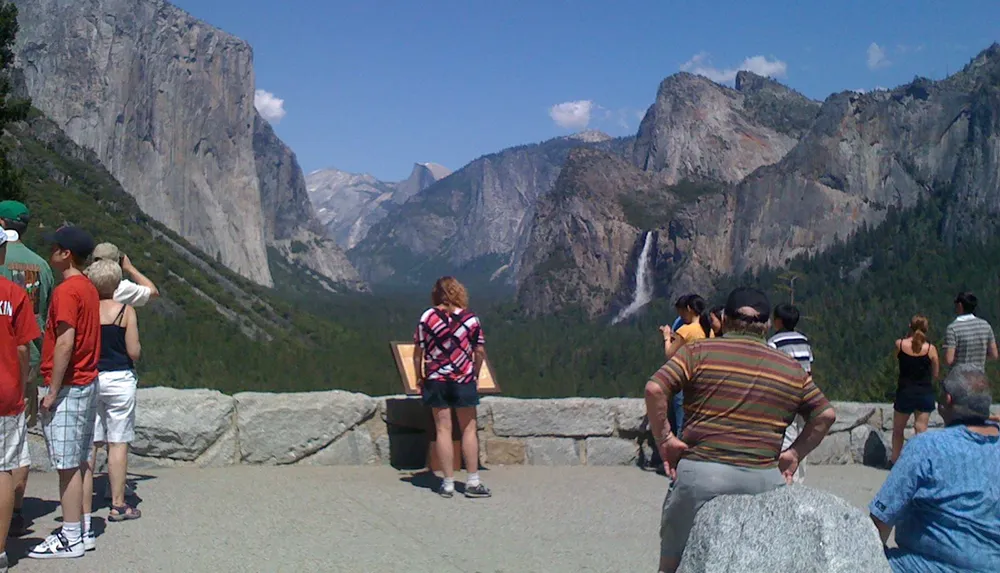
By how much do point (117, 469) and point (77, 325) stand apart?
4.57 feet

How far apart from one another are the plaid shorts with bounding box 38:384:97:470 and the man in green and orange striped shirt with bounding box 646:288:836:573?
358cm

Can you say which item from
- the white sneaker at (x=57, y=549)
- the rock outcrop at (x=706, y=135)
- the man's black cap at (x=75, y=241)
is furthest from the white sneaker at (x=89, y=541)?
the rock outcrop at (x=706, y=135)

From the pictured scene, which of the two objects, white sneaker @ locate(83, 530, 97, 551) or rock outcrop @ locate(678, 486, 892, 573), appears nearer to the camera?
rock outcrop @ locate(678, 486, 892, 573)

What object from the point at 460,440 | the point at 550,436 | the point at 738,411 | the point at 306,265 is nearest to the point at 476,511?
the point at 460,440

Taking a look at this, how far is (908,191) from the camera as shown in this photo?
10050 cm

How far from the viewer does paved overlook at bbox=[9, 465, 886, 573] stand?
622 centimetres

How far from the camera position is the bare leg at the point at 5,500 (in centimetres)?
516

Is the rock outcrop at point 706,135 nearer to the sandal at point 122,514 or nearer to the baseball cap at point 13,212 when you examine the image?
the sandal at point 122,514

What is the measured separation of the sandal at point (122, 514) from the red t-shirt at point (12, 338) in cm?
185

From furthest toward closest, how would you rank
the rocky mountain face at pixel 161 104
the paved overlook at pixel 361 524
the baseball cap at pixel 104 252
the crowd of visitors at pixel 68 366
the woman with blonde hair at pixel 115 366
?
the rocky mountain face at pixel 161 104 < the baseball cap at pixel 104 252 < the woman with blonde hair at pixel 115 366 < the paved overlook at pixel 361 524 < the crowd of visitors at pixel 68 366

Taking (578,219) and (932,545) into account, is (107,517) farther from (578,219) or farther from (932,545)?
(578,219)

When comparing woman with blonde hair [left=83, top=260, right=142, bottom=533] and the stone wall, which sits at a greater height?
woman with blonde hair [left=83, top=260, right=142, bottom=533]

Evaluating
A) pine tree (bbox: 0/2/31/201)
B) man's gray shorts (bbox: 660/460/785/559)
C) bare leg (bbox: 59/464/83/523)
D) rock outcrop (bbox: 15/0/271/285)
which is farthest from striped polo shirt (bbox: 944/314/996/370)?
rock outcrop (bbox: 15/0/271/285)

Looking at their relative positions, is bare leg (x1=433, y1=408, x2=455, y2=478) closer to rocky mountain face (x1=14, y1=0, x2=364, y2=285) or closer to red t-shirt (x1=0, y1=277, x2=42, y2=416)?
red t-shirt (x1=0, y1=277, x2=42, y2=416)
